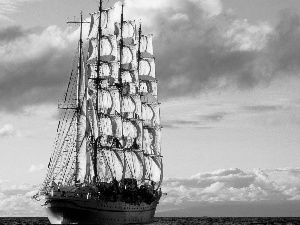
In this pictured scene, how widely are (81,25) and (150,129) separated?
40.6 meters

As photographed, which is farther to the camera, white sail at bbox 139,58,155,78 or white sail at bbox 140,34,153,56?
white sail at bbox 140,34,153,56

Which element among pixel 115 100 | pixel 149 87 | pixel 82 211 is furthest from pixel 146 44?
pixel 82 211

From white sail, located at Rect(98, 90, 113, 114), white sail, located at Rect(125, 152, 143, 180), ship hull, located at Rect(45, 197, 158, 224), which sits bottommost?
ship hull, located at Rect(45, 197, 158, 224)

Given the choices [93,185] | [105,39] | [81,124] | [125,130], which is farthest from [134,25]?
[93,185]

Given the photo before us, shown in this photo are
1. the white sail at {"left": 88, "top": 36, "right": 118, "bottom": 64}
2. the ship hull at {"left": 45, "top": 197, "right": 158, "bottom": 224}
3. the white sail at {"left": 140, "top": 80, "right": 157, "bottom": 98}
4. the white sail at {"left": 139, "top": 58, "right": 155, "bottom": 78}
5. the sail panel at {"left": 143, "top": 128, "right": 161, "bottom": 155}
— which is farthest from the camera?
the white sail at {"left": 139, "top": 58, "right": 155, "bottom": 78}

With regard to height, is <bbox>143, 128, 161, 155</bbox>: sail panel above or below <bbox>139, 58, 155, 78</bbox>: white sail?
below

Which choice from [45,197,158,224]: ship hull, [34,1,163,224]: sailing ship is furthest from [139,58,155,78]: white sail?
[45,197,158,224]: ship hull

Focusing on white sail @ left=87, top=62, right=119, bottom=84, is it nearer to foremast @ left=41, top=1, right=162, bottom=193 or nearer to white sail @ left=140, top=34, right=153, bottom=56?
foremast @ left=41, top=1, right=162, bottom=193

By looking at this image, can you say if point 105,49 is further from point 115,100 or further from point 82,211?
point 82,211

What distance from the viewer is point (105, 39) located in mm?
124875

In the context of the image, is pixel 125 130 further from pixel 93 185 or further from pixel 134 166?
pixel 93 185

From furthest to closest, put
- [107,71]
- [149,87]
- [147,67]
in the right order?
→ [147,67]
[149,87]
[107,71]

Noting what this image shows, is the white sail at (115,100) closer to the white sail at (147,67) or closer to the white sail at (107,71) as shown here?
the white sail at (107,71)

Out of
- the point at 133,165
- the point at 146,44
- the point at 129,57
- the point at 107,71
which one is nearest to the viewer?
the point at 107,71
